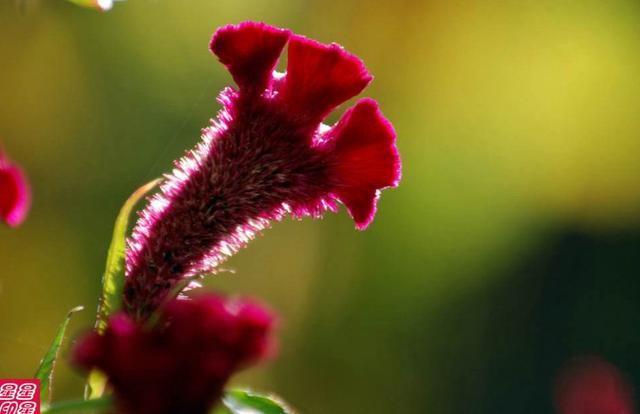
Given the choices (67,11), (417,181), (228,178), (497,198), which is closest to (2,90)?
(67,11)

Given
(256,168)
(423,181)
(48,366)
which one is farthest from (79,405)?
(423,181)

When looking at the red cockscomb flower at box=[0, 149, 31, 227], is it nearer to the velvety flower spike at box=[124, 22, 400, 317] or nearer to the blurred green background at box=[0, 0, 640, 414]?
the velvety flower spike at box=[124, 22, 400, 317]

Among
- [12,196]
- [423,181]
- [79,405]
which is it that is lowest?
[79,405]

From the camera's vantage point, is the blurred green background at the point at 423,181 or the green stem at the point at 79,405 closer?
the green stem at the point at 79,405

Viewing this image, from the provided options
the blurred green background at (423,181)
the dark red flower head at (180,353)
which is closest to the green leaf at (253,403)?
the dark red flower head at (180,353)

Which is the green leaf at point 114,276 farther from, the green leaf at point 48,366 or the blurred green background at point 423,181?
the blurred green background at point 423,181

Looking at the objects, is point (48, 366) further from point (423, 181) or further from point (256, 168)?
point (423, 181)

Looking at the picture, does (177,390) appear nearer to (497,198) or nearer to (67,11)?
Answer: (67,11)
